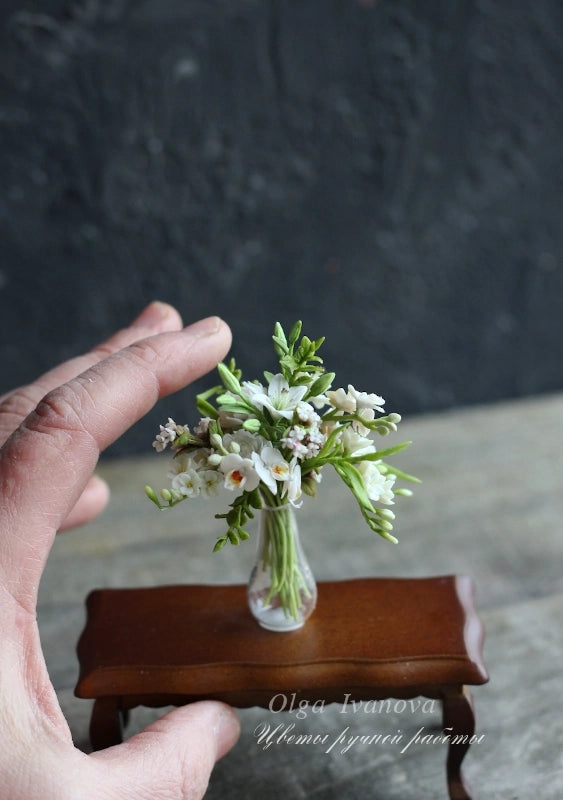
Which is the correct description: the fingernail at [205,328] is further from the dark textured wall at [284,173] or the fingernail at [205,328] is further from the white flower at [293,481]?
the dark textured wall at [284,173]

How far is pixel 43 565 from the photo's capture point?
3.12ft

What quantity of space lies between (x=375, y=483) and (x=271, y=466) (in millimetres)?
130

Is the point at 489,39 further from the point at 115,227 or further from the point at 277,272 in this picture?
the point at 115,227

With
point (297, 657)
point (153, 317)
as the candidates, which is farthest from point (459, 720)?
point (153, 317)

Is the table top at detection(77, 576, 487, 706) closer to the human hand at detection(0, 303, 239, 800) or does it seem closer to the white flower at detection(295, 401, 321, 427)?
the human hand at detection(0, 303, 239, 800)

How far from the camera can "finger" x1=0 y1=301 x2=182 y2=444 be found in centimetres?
127

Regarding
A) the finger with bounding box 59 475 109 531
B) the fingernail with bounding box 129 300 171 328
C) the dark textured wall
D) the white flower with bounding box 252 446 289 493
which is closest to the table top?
the finger with bounding box 59 475 109 531

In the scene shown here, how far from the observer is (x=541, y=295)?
229 centimetres

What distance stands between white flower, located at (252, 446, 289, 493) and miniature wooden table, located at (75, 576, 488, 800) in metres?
0.25

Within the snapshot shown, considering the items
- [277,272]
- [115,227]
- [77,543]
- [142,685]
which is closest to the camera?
[142,685]

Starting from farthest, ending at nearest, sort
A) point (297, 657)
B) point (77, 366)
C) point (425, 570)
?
point (425, 570) < point (77, 366) < point (297, 657)

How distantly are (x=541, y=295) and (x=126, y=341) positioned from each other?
1351mm

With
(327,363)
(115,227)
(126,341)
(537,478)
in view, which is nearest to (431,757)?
(126,341)

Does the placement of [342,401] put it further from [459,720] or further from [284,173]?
[284,173]
